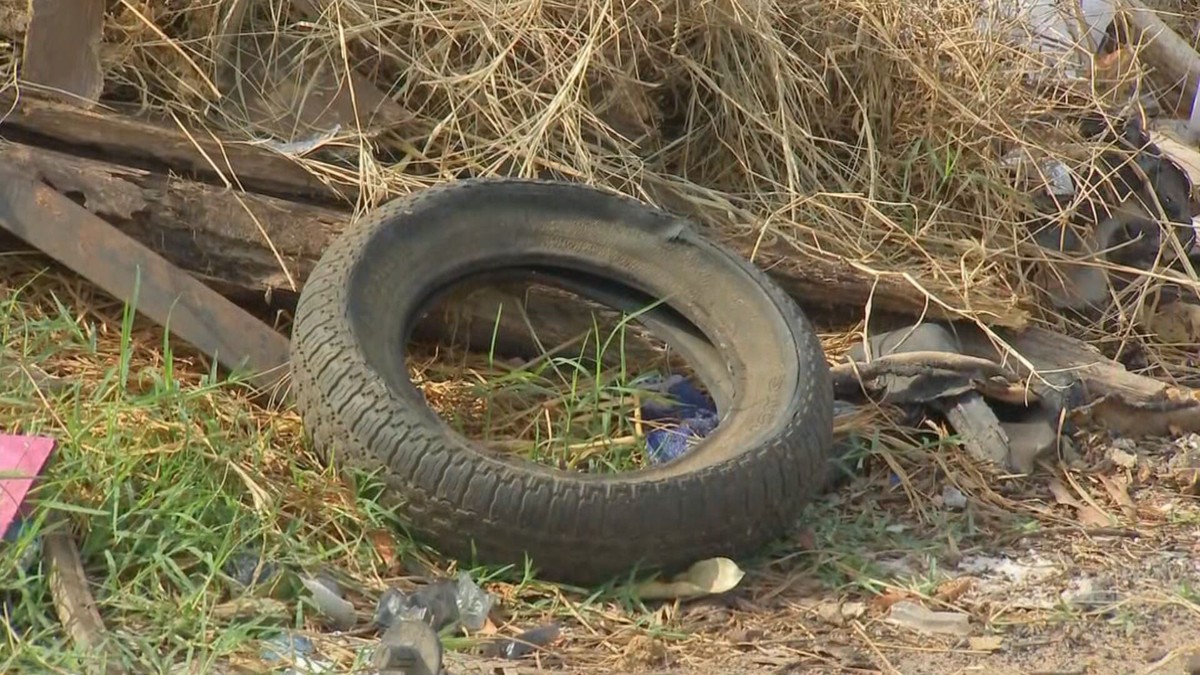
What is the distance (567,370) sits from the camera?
391 centimetres

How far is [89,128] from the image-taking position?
12.7 feet

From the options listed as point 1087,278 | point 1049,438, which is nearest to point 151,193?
point 1049,438

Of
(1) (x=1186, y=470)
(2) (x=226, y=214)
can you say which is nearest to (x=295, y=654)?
(2) (x=226, y=214)

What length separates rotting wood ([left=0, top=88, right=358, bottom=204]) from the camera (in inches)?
153

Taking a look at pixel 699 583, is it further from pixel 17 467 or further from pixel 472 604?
pixel 17 467

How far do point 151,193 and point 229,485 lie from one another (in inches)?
37.1

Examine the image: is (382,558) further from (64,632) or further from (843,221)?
(843,221)

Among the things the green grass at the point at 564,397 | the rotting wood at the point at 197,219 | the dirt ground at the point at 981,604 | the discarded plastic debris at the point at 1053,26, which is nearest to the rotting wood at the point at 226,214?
the rotting wood at the point at 197,219

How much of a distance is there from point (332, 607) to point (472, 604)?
284 millimetres

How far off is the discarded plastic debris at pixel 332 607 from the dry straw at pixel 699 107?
4.31 ft

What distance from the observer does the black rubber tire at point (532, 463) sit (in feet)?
10.3

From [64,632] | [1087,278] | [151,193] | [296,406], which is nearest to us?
[64,632]

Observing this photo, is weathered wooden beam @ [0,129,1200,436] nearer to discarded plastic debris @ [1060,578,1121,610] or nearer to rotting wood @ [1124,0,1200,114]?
discarded plastic debris @ [1060,578,1121,610]

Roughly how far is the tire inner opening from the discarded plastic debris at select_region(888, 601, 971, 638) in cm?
65
